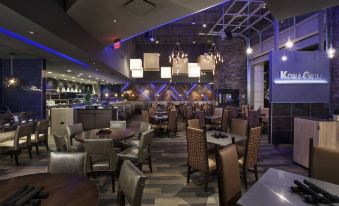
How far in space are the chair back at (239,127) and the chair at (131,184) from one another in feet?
11.4

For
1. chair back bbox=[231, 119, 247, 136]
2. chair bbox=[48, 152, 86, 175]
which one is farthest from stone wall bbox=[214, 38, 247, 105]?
chair bbox=[48, 152, 86, 175]

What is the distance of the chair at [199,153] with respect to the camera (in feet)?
11.4

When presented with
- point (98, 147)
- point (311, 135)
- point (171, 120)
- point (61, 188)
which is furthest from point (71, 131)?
point (311, 135)

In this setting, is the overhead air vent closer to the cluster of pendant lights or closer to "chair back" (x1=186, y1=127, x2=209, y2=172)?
"chair back" (x1=186, y1=127, x2=209, y2=172)

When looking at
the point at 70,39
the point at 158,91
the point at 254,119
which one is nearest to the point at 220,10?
the point at 254,119

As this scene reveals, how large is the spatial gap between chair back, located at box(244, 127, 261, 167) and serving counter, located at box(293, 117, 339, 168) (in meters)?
1.43

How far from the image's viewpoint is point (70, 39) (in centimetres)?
509

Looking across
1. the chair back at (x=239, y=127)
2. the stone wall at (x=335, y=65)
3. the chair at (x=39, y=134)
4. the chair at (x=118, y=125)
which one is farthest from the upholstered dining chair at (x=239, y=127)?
the chair at (x=39, y=134)

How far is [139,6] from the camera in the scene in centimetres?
450

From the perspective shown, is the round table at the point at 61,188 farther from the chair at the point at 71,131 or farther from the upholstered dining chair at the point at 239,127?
the upholstered dining chair at the point at 239,127

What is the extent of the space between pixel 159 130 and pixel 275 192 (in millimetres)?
7166

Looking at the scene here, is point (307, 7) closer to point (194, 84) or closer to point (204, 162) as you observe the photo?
point (204, 162)

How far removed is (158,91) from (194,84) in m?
2.88

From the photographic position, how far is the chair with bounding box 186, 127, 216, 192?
3.48 m
